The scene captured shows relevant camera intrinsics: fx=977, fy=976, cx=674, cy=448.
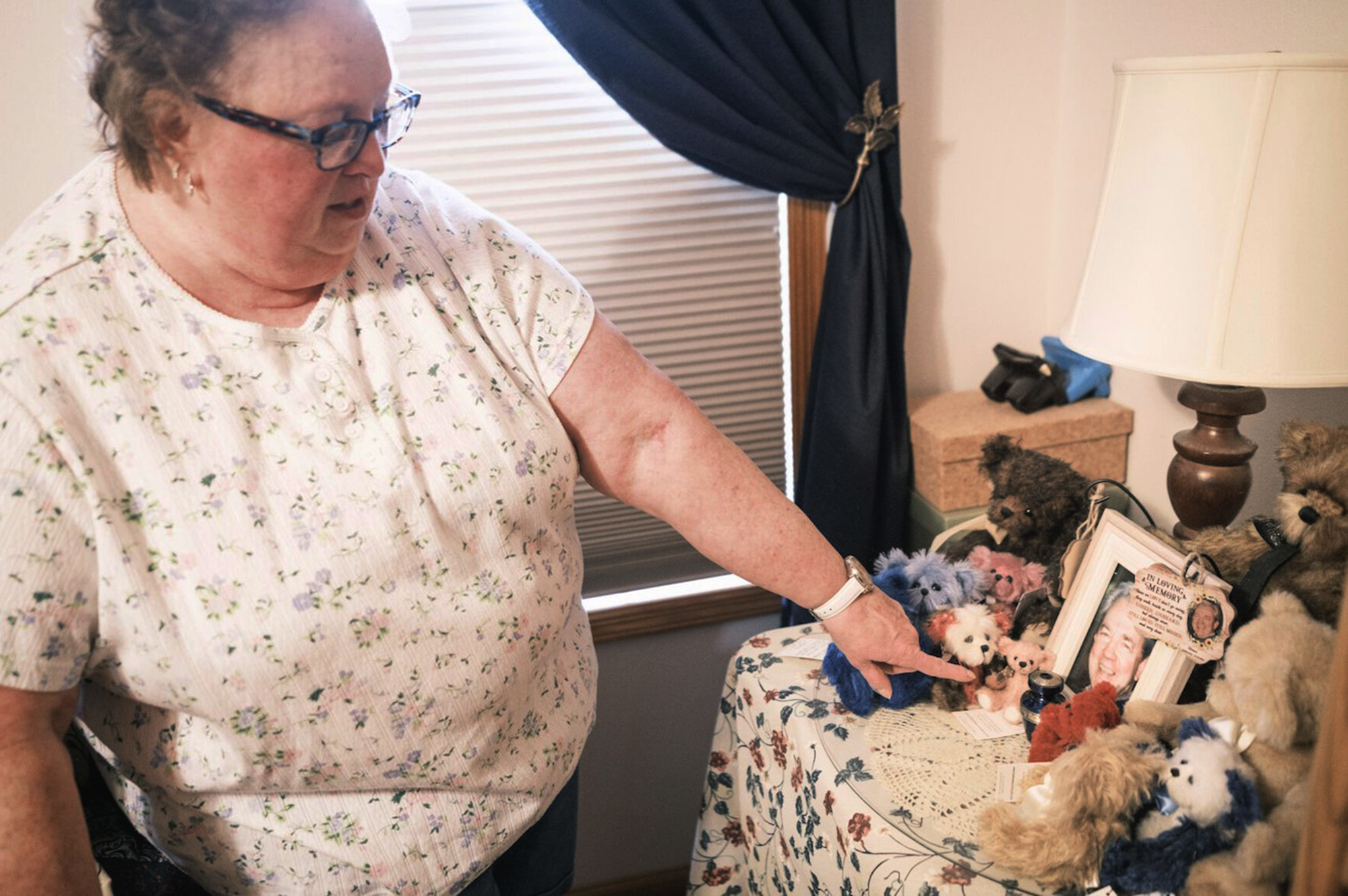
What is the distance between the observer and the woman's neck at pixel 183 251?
0.91 meters

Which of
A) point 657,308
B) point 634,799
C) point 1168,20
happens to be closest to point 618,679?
point 634,799

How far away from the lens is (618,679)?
210cm

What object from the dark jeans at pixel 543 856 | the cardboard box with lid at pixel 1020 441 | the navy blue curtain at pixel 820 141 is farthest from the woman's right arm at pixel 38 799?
the cardboard box with lid at pixel 1020 441

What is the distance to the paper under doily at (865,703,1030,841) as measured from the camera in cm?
111

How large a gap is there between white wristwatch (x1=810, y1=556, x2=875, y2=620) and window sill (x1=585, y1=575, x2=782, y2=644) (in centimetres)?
87

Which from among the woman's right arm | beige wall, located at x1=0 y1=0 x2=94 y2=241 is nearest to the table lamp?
the woman's right arm

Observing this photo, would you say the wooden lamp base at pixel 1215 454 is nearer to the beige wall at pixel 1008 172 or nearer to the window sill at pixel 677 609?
the beige wall at pixel 1008 172

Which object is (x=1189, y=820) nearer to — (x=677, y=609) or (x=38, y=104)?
(x=677, y=609)

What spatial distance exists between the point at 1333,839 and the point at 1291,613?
57 centimetres

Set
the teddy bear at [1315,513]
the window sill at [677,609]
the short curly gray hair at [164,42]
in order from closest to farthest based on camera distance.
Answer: the short curly gray hair at [164,42] < the teddy bear at [1315,513] < the window sill at [677,609]

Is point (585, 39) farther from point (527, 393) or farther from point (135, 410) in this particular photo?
point (135, 410)

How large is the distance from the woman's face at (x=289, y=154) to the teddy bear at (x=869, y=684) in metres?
0.81

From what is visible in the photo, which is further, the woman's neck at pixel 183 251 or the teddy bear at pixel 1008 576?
the teddy bear at pixel 1008 576

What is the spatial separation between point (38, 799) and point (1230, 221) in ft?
4.23
